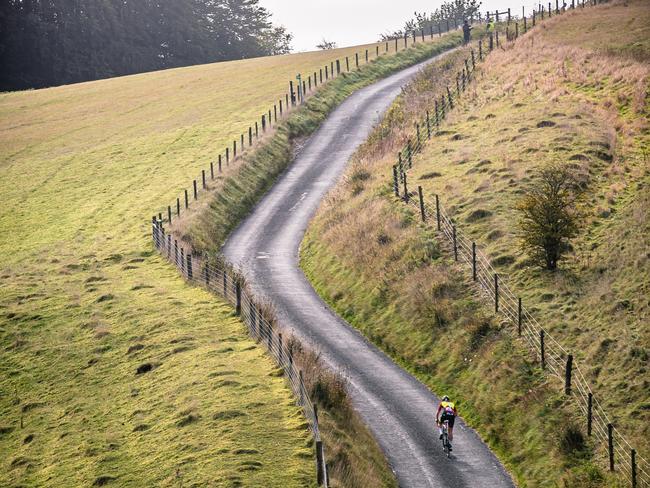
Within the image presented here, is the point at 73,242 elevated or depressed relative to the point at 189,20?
depressed

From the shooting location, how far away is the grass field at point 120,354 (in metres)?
22.7

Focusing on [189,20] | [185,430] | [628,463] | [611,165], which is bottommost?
[628,463]

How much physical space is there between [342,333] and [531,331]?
8152 mm

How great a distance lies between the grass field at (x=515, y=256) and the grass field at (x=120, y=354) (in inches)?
256

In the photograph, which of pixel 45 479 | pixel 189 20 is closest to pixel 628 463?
pixel 45 479

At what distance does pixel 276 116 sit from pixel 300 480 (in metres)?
47.6

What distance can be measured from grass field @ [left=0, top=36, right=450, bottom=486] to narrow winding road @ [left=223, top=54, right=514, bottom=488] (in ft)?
12.0

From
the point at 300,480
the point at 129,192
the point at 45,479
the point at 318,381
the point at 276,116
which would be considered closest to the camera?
the point at 300,480

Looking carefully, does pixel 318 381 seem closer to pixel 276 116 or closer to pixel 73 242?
pixel 73 242

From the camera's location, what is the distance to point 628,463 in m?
23.2

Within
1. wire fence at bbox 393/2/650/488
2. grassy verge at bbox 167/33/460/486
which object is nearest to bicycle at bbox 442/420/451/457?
grassy verge at bbox 167/33/460/486

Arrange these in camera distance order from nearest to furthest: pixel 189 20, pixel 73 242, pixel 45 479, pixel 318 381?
pixel 45 479 → pixel 318 381 → pixel 73 242 → pixel 189 20

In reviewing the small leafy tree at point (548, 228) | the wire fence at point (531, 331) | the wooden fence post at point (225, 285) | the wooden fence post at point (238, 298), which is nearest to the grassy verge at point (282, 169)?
the wooden fence post at point (238, 298)

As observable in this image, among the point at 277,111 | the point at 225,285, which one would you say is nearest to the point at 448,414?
the point at 225,285
